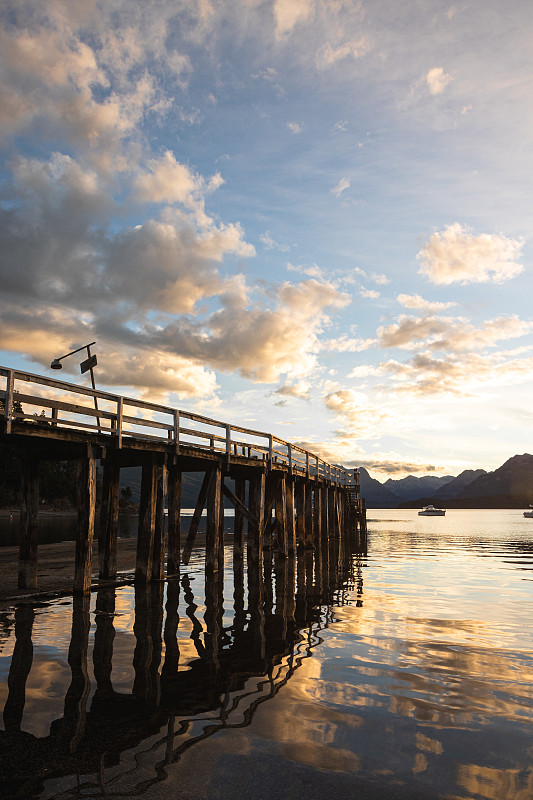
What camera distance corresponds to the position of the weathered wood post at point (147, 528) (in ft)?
49.4

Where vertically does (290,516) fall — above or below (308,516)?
above

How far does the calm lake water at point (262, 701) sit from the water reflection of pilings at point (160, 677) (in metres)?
0.03

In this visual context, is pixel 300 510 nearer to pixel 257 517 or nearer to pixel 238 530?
pixel 238 530

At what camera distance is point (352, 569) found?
22.8m

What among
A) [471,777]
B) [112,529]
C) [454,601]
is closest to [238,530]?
[112,529]

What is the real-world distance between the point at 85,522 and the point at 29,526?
178cm

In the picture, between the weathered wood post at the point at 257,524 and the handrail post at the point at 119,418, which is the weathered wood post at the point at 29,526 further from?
the weathered wood post at the point at 257,524

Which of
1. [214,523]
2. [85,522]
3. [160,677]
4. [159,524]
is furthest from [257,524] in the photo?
[160,677]

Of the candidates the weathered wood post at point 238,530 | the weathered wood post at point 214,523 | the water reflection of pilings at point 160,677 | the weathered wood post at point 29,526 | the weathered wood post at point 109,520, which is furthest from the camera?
the weathered wood post at point 238,530

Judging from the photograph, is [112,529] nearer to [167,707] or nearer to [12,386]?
[12,386]

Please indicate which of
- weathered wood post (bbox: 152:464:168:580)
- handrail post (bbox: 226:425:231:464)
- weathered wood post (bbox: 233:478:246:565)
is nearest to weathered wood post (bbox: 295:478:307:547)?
weathered wood post (bbox: 233:478:246:565)

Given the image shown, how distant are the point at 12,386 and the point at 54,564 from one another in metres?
11.8

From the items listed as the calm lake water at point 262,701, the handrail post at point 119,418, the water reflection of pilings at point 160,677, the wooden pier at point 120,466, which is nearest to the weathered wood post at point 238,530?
the wooden pier at point 120,466

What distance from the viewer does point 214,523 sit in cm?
1805
